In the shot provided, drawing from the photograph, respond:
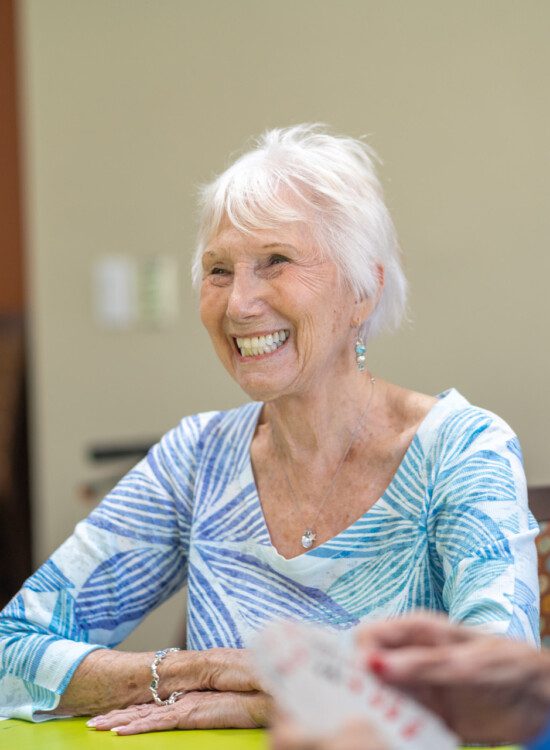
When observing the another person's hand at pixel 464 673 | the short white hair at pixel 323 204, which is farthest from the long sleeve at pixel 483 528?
the another person's hand at pixel 464 673

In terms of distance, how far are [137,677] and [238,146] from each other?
227cm

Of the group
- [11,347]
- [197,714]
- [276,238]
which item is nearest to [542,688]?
[197,714]

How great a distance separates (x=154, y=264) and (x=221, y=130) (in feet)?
1.82

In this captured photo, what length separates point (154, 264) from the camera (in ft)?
12.8

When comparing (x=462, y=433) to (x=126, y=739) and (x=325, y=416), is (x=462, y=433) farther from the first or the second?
(x=126, y=739)

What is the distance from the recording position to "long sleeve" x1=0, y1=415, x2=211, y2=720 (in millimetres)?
1828

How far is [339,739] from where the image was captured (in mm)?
711

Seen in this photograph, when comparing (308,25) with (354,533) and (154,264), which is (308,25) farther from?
(354,533)

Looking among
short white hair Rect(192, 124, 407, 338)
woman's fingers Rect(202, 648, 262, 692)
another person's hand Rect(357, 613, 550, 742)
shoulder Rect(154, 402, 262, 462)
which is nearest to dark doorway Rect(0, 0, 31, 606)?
shoulder Rect(154, 402, 262, 462)

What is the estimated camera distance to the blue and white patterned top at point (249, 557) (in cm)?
152

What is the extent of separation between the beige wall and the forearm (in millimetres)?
1371

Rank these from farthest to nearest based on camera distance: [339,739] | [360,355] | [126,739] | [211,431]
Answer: [211,431] → [360,355] → [126,739] → [339,739]

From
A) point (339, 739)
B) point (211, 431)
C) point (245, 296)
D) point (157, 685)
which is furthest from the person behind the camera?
point (211, 431)

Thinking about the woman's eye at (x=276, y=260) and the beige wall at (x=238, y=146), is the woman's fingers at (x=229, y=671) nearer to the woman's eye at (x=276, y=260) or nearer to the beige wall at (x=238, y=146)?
the woman's eye at (x=276, y=260)
